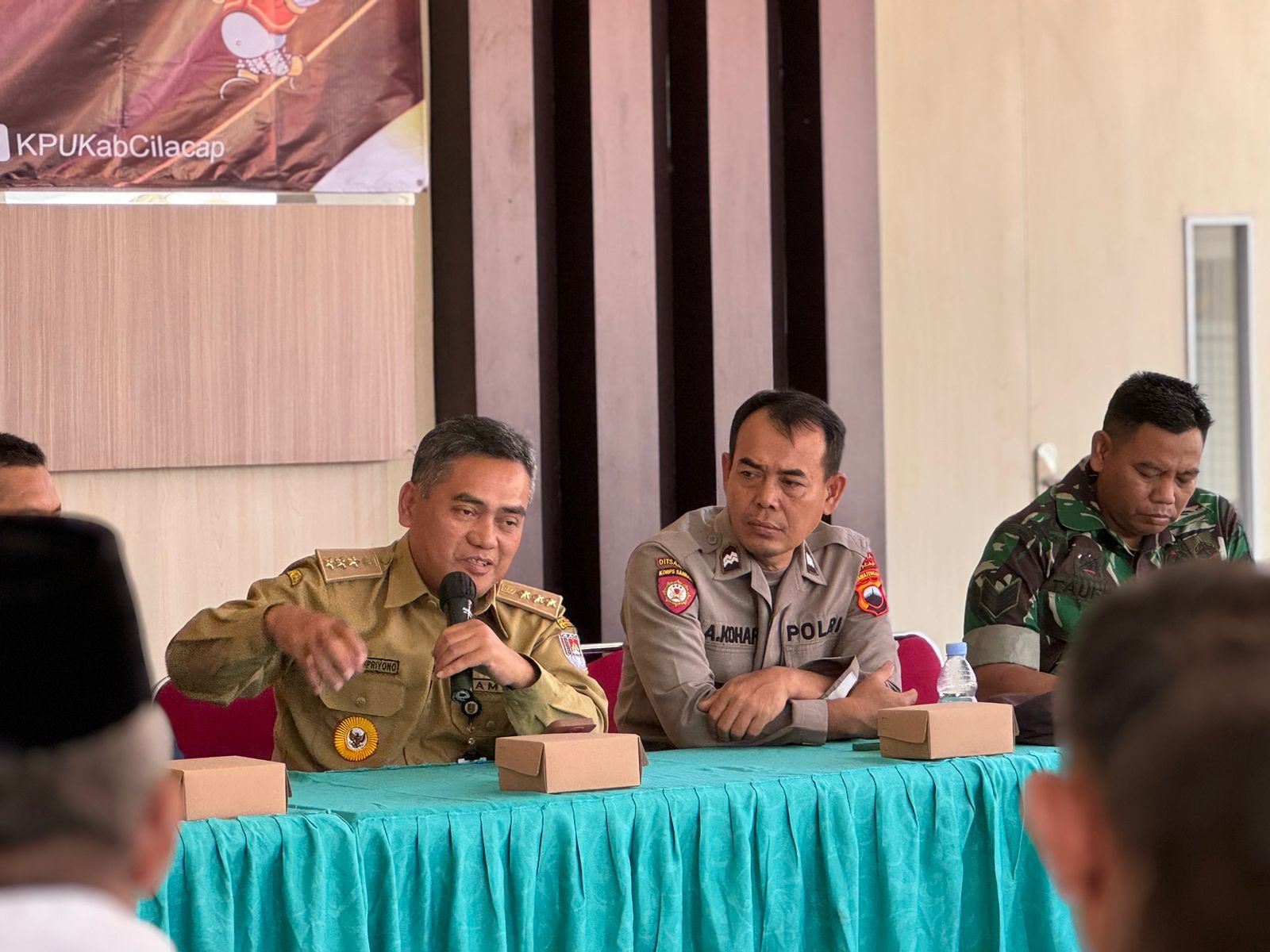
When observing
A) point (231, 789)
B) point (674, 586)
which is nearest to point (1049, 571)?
point (674, 586)

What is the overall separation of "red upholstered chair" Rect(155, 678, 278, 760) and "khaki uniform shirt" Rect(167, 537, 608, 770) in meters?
0.05

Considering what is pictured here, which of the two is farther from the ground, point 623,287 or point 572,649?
point 623,287

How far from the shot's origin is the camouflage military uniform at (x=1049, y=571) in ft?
12.4

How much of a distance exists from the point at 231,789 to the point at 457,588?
26.4 inches

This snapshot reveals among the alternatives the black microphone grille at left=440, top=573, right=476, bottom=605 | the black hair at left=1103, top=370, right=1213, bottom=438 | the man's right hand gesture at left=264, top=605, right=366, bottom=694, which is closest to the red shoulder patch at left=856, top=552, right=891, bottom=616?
the black hair at left=1103, top=370, right=1213, bottom=438

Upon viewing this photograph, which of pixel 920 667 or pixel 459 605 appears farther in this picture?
pixel 920 667

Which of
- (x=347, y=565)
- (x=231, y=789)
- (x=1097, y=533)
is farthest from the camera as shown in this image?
(x=1097, y=533)

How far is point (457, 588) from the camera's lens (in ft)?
9.65

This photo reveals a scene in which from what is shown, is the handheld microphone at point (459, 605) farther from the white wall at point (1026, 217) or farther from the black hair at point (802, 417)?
the white wall at point (1026, 217)

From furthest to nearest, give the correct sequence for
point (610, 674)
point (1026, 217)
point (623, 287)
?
point (1026, 217) → point (623, 287) → point (610, 674)

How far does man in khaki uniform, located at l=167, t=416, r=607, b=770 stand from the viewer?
3057 mm

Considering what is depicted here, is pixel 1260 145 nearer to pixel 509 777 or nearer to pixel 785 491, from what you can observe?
pixel 785 491

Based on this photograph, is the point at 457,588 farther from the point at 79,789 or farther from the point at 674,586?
the point at 79,789

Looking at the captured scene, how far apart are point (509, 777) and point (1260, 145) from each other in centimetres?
470
